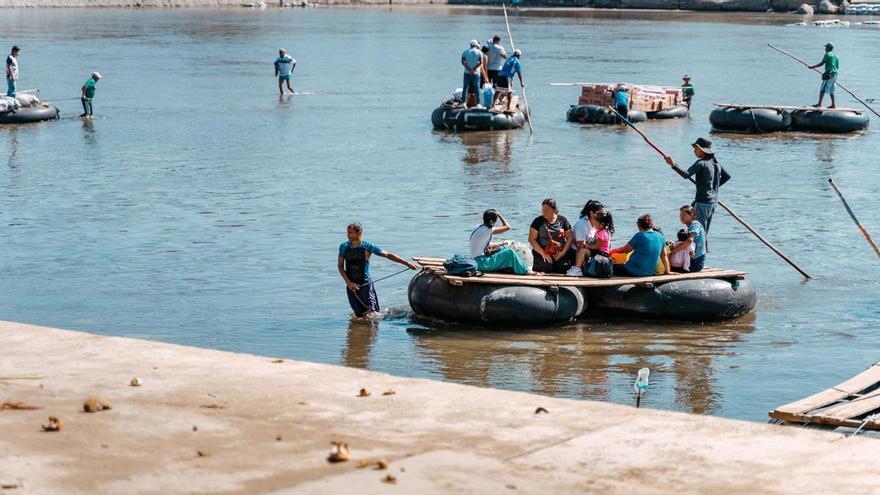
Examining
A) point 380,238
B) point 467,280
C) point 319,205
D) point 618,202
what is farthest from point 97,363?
point 618,202

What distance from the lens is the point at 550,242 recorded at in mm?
17500

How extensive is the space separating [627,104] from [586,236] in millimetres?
20703

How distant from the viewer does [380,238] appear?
75.4ft

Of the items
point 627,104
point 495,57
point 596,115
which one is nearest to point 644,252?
point 495,57

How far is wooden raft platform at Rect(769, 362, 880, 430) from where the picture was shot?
37.2 feet

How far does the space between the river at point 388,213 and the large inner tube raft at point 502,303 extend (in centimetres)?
23

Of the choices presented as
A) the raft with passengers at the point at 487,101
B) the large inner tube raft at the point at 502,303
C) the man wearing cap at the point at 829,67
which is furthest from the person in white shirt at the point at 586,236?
the man wearing cap at the point at 829,67

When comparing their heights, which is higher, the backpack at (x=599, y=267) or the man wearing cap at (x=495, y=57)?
the man wearing cap at (x=495, y=57)

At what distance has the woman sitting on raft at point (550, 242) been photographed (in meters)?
17.5

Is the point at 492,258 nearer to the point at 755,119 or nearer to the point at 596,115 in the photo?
the point at 755,119

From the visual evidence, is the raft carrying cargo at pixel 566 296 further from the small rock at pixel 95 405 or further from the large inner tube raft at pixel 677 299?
the small rock at pixel 95 405

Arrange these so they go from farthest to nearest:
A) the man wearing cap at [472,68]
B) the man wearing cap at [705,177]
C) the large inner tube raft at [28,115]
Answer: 1. the large inner tube raft at [28,115]
2. the man wearing cap at [472,68]
3. the man wearing cap at [705,177]

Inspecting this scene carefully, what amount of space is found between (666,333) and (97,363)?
7.34 m

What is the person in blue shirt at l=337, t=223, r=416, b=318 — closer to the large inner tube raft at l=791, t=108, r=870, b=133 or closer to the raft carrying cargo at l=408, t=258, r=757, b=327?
the raft carrying cargo at l=408, t=258, r=757, b=327
